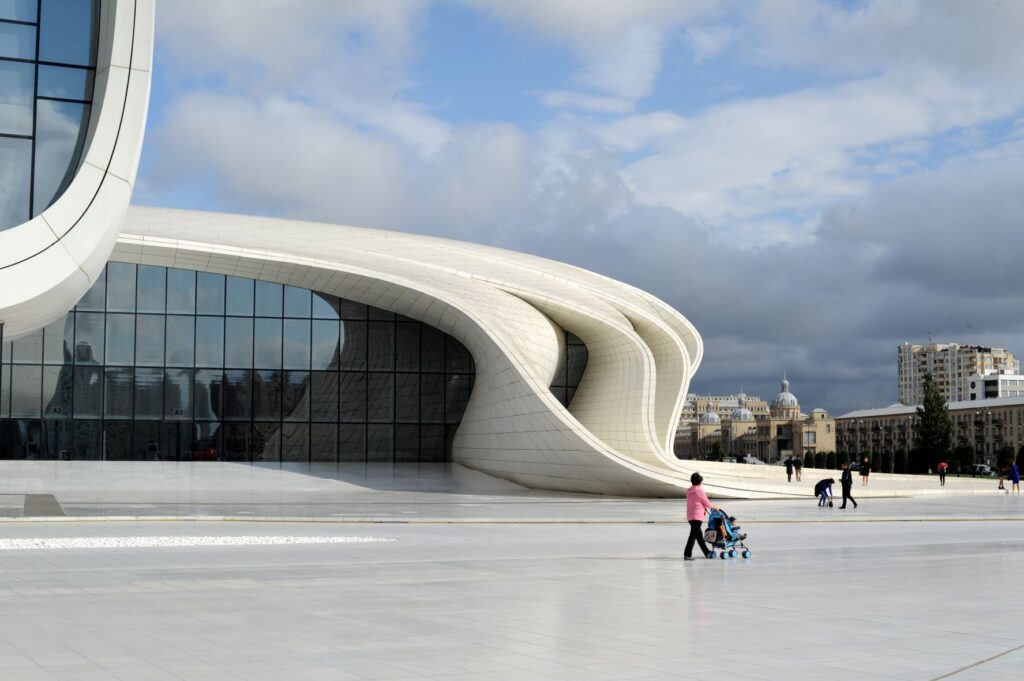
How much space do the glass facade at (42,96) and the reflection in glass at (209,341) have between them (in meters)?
20.2

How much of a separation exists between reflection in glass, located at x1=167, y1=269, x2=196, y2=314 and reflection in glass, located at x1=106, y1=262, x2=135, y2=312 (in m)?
1.33


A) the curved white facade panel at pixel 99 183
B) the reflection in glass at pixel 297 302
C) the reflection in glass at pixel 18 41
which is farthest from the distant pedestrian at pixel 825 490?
the reflection in glass at pixel 18 41

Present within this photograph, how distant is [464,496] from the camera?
3550cm

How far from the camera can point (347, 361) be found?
44781 millimetres

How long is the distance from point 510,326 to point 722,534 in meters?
23.9

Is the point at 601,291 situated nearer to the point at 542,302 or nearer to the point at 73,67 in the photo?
the point at 542,302

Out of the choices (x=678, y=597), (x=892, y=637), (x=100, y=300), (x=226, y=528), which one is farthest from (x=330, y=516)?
(x=100, y=300)

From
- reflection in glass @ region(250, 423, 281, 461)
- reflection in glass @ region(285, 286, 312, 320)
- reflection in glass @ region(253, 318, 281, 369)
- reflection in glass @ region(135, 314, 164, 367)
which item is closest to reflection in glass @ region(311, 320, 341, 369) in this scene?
reflection in glass @ region(285, 286, 312, 320)

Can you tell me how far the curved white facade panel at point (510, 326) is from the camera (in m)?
37.3

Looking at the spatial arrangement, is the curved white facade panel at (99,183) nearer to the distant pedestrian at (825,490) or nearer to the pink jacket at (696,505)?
the pink jacket at (696,505)

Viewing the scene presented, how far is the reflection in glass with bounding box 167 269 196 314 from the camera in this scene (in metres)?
42.8

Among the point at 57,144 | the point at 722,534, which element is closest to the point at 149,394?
the point at 57,144

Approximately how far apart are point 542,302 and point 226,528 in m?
21.9

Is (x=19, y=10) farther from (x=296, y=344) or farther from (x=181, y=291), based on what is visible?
(x=296, y=344)
